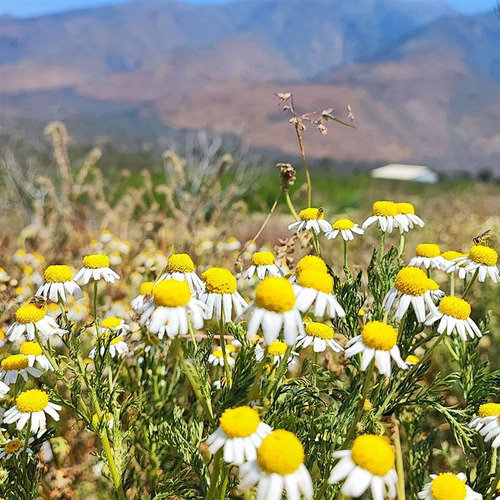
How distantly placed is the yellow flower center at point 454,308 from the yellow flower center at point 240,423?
1.92 ft

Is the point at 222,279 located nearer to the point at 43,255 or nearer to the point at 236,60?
the point at 43,255

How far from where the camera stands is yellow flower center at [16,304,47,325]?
4.56ft

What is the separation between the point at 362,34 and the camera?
194 meters

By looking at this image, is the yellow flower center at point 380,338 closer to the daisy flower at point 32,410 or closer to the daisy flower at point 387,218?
the daisy flower at point 387,218

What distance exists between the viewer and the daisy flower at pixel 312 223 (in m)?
1.49

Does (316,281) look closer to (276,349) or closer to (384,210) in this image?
(276,349)

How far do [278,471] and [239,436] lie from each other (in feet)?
0.34

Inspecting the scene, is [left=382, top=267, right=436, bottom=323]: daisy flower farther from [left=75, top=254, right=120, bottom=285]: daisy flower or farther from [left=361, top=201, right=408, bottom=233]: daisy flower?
[left=75, top=254, right=120, bottom=285]: daisy flower

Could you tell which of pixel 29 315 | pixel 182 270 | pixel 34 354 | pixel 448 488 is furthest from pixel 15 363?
pixel 448 488

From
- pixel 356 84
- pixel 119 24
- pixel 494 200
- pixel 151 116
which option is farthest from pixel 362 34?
pixel 494 200

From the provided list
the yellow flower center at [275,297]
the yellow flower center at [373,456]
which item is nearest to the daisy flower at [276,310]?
the yellow flower center at [275,297]

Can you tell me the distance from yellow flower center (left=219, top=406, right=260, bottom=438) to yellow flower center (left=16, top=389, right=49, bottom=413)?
0.68m

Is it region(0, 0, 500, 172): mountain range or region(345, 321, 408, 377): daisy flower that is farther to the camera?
region(0, 0, 500, 172): mountain range

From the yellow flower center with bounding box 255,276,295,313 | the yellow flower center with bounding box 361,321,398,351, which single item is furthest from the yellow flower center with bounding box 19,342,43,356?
the yellow flower center with bounding box 361,321,398,351
